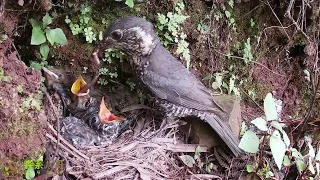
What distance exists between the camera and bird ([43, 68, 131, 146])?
3385 millimetres

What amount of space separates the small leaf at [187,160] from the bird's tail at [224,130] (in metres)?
0.29

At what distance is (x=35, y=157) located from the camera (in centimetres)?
279

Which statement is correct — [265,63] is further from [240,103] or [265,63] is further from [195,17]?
[195,17]

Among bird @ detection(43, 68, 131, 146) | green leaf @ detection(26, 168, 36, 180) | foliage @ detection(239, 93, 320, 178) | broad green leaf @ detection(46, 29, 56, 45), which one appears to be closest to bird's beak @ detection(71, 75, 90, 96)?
bird @ detection(43, 68, 131, 146)

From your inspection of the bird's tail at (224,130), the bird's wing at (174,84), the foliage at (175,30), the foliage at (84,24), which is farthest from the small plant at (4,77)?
the bird's tail at (224,130)

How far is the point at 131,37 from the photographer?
3.31 m

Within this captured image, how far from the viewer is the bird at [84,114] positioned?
338cm

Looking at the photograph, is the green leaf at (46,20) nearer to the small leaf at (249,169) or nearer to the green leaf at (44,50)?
the green leaf at (44,50)

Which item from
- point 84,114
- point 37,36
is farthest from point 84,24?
point 84,114

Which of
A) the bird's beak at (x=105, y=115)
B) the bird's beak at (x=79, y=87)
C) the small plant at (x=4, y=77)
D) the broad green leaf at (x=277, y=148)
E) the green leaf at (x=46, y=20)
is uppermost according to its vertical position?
the green leaf at (x=46, y=20)

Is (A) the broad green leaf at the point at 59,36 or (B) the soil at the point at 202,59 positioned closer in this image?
(B) the soil at the point at 202,59

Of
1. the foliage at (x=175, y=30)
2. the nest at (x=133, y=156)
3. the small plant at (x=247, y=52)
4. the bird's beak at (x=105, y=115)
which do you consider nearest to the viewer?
the nest at (x=133, y=156)

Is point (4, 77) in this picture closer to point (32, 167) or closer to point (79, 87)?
point (32, 167)

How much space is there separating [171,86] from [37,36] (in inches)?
41.0
